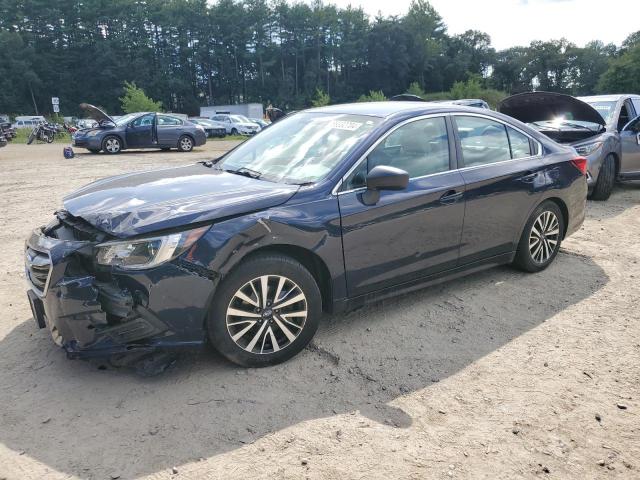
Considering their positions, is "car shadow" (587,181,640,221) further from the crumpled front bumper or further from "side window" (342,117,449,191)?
the crumpled front bumper

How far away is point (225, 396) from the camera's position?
3.00 metres

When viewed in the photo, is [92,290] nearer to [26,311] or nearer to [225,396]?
[225,396]

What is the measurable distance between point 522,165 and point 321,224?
7.45 ft

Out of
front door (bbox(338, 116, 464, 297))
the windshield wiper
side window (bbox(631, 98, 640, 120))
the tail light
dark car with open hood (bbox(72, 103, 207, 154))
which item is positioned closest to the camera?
front door (bbox(338, 116, 464, 297))

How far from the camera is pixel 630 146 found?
27.9ft

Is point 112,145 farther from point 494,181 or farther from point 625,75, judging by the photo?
point 625,75

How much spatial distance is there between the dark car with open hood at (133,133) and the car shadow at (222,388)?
14.7 meters

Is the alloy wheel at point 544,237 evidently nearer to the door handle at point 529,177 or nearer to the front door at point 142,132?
the door handle at point 529,177

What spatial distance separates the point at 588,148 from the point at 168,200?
6.98m

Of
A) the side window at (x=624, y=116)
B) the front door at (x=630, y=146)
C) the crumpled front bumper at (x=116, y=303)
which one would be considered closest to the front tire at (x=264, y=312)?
the crumpled front bumper at (x=116, y=303)

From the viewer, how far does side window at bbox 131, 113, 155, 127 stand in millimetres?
17625

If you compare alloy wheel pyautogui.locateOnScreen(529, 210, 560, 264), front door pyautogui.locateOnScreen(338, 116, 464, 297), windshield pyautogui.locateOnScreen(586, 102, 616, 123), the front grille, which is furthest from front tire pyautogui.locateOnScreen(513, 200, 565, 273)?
windshield pyautogui.locateOnScreen(586, 102, 616, 123)

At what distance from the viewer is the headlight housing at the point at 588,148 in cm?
780

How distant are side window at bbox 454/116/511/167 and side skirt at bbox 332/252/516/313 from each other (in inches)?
33.9
